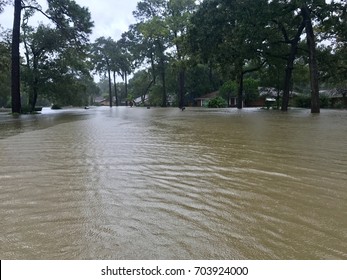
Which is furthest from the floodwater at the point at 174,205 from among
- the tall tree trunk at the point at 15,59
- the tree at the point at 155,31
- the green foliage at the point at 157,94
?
the green foliage at the point at 157,94

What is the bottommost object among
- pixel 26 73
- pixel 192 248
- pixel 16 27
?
pixel 192 248

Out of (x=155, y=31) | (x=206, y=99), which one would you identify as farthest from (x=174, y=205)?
(x=206, y=99)

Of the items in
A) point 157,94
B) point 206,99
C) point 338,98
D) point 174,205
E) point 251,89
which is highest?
point 157,94

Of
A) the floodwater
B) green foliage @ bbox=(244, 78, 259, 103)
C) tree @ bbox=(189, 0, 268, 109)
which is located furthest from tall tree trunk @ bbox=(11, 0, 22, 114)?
green foliage @ bbox=(244, 78, 259, 103)

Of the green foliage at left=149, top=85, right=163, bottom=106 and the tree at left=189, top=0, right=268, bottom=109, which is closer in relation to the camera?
the tree at left=189, top=0, right=268, bottom=109

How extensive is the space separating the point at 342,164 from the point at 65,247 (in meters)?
3.55

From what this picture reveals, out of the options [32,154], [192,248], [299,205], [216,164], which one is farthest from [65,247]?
[32,154]

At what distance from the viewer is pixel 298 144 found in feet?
18.9

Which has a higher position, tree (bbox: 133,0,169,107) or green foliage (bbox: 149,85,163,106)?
tree (bbox: 133,0,169,107)

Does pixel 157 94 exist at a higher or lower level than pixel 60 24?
lower

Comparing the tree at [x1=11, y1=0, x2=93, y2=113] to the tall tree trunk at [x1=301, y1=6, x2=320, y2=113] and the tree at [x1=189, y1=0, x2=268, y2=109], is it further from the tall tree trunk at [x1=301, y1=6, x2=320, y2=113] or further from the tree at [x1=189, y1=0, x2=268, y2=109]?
the tall tree trunk at [x1=301, y1=6, x2=320, y2=113]

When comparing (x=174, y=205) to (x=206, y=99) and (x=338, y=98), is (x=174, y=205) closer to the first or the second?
(x=338, y=98)

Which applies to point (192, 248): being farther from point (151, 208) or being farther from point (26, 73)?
point (26, 73)

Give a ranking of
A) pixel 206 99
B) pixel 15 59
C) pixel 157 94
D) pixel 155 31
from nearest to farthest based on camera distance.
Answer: pixel 15 59 < pixel 155 31 < pixel 206 99 < pixel 157 94
